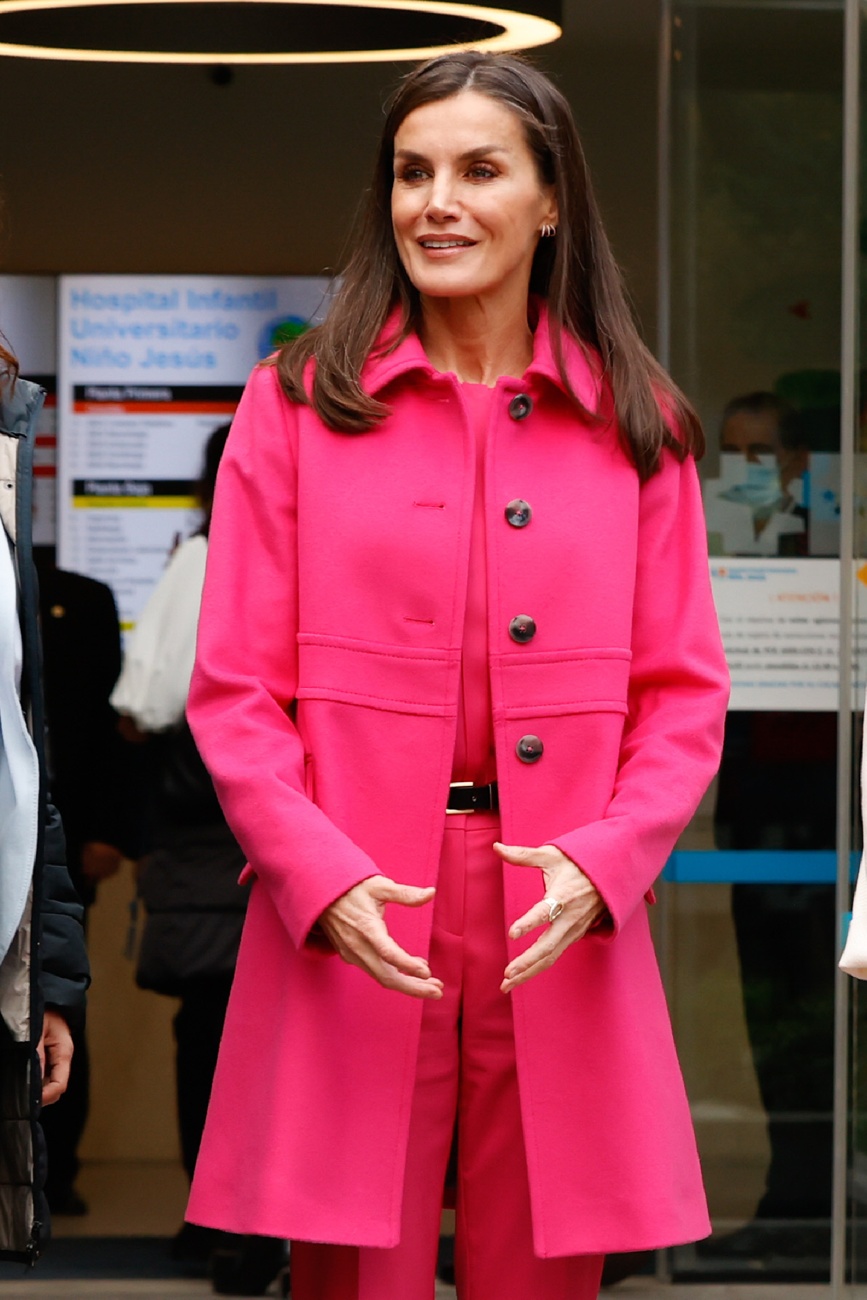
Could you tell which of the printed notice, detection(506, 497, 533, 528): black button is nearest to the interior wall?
the printed notice

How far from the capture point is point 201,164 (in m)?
5.77

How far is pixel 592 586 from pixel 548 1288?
0.85 metres

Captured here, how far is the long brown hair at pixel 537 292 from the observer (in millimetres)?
2586

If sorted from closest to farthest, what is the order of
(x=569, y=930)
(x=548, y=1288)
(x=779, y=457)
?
1. (x=569, y=930)
2. (x=548, y=1288)
3. (x=779, y=457)

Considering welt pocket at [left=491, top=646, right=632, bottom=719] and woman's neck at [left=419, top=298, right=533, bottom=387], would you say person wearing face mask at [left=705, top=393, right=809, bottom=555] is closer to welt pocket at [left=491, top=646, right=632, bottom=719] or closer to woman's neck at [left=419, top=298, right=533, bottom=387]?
woman's neck at [left=419, top=298, right=533, bottom=387]

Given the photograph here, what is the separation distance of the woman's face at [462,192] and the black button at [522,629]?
0.42 m

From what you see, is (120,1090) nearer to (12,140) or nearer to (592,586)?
(12,140)

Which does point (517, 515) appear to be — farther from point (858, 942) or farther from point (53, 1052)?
point (53, 1052)

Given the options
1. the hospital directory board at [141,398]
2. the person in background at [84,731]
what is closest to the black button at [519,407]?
the person in background at [84,731]

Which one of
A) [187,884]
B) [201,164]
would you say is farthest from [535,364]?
[201,164]

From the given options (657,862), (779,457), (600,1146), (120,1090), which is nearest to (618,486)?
(657,862)

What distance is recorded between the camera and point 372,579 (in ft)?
8.29

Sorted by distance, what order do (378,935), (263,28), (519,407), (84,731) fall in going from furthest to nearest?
(84,731), (263,28), (519,407), (378,935)

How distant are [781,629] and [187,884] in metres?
1.52
